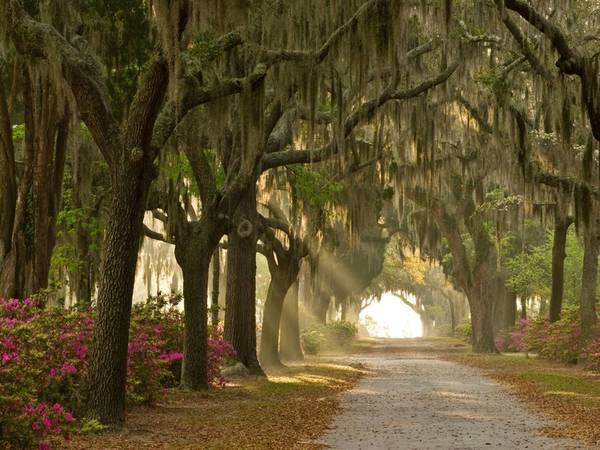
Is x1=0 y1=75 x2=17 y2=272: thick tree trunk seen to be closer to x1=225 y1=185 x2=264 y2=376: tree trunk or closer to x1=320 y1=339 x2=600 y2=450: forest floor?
x1=225 y1=185 x2=264 y2=376: tree trunk

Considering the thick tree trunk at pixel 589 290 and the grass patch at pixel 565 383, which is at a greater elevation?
the thick tree trunk at pixel 589 290

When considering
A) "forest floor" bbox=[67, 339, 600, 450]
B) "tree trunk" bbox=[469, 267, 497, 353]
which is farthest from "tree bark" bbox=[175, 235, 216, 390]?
"tree trunk" bbox=[469, 267, 497, 353]

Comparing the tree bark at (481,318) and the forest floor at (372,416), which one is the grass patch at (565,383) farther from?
the tree bark at (481,318)

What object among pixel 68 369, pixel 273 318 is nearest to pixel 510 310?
pixel 273 318

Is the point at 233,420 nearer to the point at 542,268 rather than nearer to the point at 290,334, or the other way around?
the point at 290,334

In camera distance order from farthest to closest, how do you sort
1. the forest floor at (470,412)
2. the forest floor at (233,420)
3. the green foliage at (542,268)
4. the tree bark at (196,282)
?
the green foliage at (542,268)
the tree bark at (196,282)
the forest floor at (470,412)
the forest floor at (233,420)

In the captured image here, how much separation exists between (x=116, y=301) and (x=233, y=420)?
2684 mm

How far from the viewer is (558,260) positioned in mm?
30031

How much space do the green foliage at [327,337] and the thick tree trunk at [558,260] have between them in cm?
1182

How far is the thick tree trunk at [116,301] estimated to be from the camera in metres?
11.4

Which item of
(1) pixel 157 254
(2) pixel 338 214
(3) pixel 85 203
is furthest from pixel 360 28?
(1) pixel 157 254

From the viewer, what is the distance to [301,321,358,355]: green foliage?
39.6 metres

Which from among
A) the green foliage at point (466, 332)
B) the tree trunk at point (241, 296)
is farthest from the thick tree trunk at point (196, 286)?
the green foliage at point (466, 332)

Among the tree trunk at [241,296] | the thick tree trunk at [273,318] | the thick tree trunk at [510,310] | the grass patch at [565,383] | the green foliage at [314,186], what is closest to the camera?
the grass patch at [565,383]
